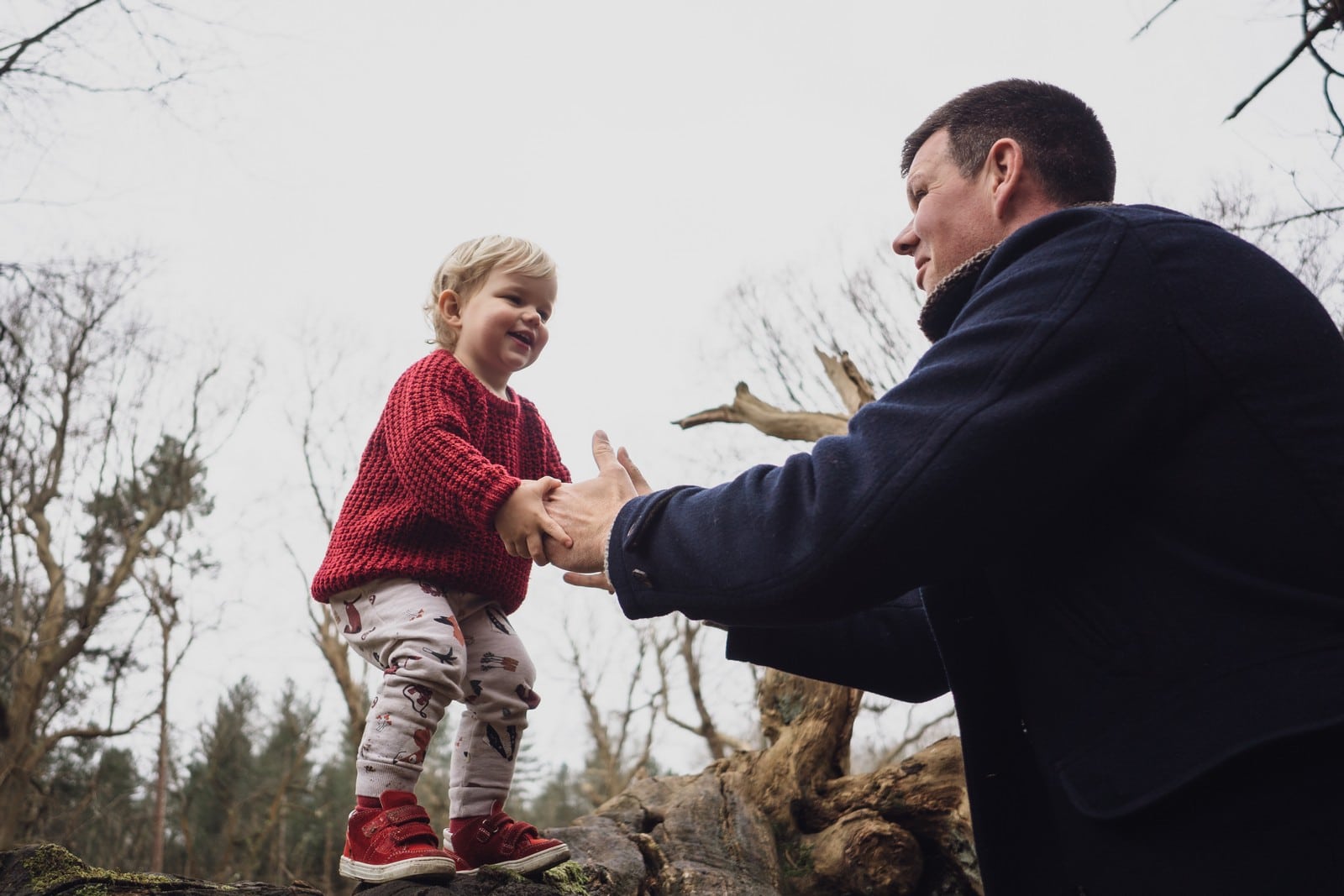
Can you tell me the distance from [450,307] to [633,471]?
3.59ft

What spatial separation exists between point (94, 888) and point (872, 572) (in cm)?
163

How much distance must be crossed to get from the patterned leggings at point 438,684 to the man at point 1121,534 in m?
1.02

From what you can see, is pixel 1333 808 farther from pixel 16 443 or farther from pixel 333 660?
pixel 333 660

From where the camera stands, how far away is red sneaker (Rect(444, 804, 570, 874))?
7.98ft

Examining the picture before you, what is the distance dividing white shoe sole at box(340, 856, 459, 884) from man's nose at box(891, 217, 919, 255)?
1.73 meters

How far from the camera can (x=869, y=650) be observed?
6.86 ft

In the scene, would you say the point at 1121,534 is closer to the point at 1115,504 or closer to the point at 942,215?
the point at 1115,504

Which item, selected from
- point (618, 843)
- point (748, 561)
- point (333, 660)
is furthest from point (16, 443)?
point (748, 561)

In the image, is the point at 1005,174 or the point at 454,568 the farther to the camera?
the point at 454,568

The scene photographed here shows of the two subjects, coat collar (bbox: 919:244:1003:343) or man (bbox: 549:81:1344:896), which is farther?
coat collar (bbox: 919:244:1003:343)

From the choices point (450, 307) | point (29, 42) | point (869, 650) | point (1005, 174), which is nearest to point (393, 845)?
point (869, 650)

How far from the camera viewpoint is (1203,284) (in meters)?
1.40

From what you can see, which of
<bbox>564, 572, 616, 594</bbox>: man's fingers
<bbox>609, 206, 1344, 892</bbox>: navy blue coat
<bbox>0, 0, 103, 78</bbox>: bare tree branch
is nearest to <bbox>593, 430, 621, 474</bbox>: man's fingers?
<bbox>564, 572, 616, 594</bbox>: man's fingers

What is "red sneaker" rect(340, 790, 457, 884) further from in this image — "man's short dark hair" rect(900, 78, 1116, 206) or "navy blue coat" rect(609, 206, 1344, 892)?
"man's short dark hair" rect(900, 78, 1116, 206)
